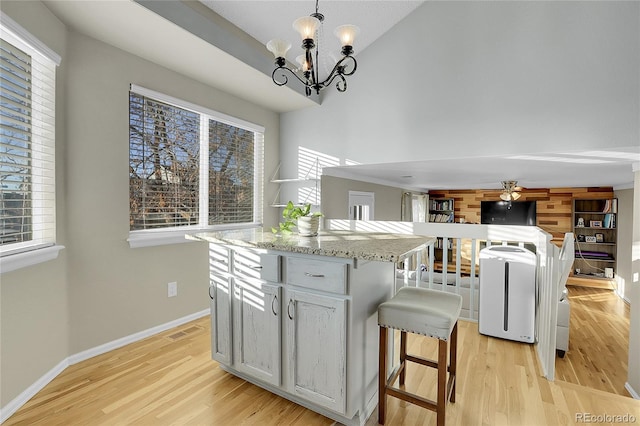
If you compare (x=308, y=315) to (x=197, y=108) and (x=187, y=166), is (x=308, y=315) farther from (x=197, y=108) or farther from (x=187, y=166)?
(x=197, y=108)

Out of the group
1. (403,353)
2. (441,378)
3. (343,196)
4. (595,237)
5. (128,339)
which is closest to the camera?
(441,378)

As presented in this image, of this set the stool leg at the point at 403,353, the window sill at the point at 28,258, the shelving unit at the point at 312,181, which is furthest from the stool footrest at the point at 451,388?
the window sill at the point at 28,258

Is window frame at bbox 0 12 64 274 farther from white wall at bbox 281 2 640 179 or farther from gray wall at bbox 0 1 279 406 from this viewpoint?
white wall at bbox 281 2 640 179

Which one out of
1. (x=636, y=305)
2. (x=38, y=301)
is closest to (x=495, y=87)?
(x=636, y=305)

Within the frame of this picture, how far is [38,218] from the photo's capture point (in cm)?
205

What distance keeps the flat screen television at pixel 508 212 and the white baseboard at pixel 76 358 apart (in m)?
7.01

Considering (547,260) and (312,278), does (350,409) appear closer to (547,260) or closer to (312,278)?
(312,278)

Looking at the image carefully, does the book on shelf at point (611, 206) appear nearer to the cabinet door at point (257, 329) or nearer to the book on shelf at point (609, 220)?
the book on shelf at point (609, 220)

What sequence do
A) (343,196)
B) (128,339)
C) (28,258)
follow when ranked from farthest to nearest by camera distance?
(343,196) → (128,339) → (28,258)

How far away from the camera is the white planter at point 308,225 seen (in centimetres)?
202

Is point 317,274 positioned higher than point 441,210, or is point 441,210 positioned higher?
point 441,210

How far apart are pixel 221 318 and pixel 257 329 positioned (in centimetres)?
33

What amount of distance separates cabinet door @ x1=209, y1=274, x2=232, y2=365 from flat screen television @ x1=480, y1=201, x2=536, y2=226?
23.7ft

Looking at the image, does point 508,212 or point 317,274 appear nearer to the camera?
point 317,274
